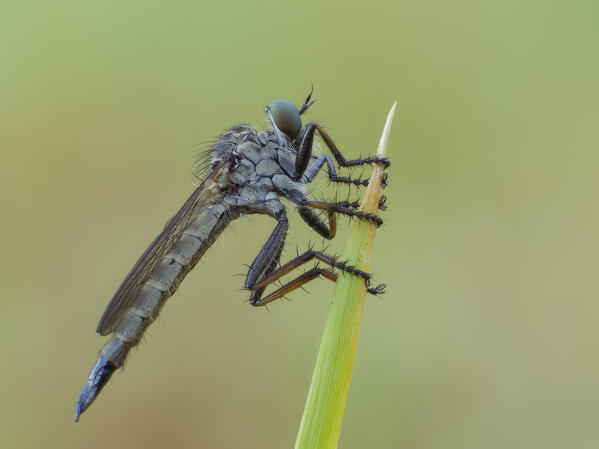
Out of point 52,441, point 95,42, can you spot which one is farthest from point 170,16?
point 52,441

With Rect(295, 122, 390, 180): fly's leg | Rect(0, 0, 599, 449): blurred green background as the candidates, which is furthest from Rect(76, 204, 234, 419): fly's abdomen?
Rect(295, 122, 390, 180): fly's leg

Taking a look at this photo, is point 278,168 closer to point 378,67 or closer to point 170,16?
point 378,67

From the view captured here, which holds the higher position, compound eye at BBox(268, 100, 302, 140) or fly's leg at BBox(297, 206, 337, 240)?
compound eye at BBox(268, 100, 302, 140)

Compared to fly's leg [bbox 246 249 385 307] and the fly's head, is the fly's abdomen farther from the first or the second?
the fly's head

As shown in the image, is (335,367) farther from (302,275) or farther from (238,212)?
(238,212)

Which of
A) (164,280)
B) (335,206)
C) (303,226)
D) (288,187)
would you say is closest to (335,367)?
(335,206)

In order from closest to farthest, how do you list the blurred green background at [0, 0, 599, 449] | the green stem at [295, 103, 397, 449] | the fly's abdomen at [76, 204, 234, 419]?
the green stem at [295, 103, 397, 449], the fly's abdomen at [76, 204, 234, 419], the blurred green background at [0, 0, 599, 449]

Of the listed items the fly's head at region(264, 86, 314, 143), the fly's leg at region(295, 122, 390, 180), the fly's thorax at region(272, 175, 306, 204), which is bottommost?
the fly's thorax at region(272, 175, 306, 204)
